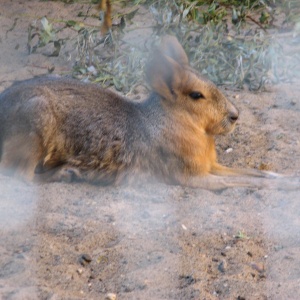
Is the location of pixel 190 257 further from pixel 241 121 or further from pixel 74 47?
pixel 74 47

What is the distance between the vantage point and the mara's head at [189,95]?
5504 mm

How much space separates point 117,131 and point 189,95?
0.58 m

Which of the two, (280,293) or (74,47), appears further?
(74,47)

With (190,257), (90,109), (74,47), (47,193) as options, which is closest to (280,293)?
(190,257)

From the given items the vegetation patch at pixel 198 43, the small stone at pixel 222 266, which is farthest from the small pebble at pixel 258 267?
the vegetation patch at pixel 198 43

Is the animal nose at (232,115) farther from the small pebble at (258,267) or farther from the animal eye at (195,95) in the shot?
the small pebble at (258,267)

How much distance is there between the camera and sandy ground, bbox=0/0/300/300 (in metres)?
3.82

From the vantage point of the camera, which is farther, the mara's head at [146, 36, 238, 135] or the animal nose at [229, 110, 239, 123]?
the animal nose at [229, 110, 239, 123]

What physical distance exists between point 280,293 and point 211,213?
1.08 meters

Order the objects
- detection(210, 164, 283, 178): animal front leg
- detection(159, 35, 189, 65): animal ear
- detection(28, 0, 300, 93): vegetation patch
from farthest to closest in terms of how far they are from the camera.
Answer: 1. detection(28, 0, 300, 93): vegetation patch
2. detection(159, 35, 189, 65): animal ear
3. detection(210, 164, 283, 178): animal front leg

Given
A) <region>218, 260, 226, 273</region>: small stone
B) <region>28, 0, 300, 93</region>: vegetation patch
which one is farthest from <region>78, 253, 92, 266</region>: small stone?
<region>28, 0, 300, 93</region>: vegetation patch

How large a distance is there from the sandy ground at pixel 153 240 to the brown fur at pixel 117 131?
168 mm

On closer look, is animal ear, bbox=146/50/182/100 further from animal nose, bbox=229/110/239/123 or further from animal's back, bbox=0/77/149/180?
animal nose, bbox=229/110/239/123

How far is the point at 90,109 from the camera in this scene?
5500mm
